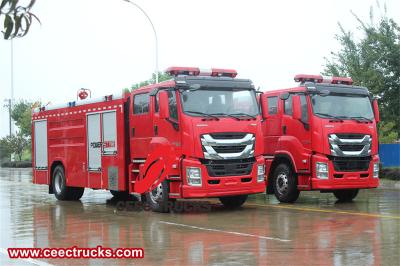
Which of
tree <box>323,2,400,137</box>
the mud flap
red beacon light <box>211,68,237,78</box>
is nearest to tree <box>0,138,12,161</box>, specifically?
tree <box>323,2,400,137</box>

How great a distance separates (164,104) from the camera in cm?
1296

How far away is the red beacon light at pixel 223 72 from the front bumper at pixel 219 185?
6.67 feet

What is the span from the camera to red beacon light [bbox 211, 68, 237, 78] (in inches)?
559

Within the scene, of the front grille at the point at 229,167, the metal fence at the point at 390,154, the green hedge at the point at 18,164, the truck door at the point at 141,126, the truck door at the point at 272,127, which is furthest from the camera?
the green hedge at the point at 18,164

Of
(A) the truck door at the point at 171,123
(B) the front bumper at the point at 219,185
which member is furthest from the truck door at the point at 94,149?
(B) the front bumper at the point at 219,185

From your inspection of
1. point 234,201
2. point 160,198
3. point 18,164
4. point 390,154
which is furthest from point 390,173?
point 18,164

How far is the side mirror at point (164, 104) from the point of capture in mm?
12969

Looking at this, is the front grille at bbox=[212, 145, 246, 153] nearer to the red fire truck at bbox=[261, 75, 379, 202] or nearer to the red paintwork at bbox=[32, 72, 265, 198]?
the red paintwork at bbox=[32, 72, 265, 198]

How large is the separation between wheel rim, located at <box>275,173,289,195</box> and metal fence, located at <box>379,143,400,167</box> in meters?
11.3

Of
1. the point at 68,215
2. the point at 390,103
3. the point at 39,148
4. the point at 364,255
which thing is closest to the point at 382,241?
the point at 364,255

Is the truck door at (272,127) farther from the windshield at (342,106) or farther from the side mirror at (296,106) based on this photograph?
the windshield at (342,106)

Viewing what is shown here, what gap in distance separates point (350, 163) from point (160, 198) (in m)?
4.75

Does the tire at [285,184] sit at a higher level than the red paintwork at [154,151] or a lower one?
lower

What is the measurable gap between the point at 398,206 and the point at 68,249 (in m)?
A: 8.78
